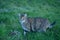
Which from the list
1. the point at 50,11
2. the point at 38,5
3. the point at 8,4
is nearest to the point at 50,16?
the point at 50,11

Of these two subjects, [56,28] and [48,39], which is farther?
[56,28]

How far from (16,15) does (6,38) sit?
1.39 metres

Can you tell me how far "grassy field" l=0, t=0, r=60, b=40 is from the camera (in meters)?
5.37

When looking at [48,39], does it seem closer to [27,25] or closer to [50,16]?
[27,25]

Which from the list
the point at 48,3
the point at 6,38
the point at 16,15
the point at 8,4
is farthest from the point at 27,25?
the point at 48,3

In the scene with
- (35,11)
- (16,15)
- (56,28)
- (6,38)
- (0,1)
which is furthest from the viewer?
(0,1)

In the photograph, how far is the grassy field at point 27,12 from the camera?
5.37 metres

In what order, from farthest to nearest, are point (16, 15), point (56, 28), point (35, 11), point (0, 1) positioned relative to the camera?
point (0, 1) < point (35, 11) < point (16, 15) < point (56, 28)

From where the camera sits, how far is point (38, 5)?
7.62 meters

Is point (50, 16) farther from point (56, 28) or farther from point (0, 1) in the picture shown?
point (0, 1)

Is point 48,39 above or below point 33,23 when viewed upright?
below

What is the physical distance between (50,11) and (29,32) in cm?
206

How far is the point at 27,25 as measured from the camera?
17.5 feet

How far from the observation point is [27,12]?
6.80 m
